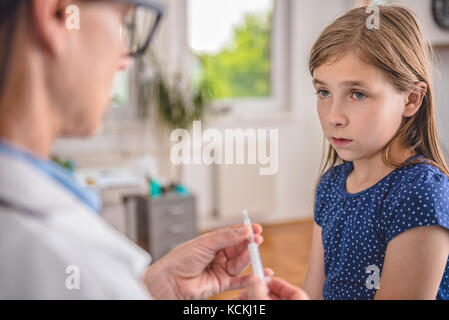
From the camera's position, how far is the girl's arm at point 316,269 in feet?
3.17

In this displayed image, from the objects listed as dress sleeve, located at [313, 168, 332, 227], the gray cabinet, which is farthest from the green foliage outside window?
dress sleeve, located at [313, 168, 332, 227]

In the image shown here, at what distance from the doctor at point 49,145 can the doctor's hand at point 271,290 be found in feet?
0.56

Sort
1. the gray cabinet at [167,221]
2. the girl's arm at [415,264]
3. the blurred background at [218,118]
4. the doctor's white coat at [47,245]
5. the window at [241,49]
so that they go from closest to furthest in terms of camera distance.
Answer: the doctor's white coat at [47,245]
the girl's arm at [415,264]
the gray cabinet at [167,221]
the blurred background at [218,118]
the window at [241,49]

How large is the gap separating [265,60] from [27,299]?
3.86 metres

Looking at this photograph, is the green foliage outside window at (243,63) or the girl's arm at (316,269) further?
the green foliage outside window at (243,63)

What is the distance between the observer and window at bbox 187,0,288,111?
384 centimetres

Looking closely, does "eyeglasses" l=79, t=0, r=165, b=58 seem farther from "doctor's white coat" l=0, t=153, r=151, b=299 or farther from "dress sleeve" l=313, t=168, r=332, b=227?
"dress sleeve" l=313, t=168, r=332, b=227

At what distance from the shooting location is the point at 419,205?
2.46 ft

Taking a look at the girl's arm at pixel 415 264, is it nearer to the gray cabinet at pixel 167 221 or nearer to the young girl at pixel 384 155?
the young girl at pixel 384 155

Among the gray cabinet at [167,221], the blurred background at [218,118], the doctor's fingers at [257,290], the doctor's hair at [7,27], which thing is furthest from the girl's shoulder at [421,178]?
the gray cabinet at [167,221]

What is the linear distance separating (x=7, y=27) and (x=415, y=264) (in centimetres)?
60

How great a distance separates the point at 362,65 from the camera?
795 mm

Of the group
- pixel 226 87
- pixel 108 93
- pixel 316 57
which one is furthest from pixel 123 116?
pixel 108 93

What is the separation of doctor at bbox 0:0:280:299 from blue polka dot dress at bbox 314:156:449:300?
1.51 ft
